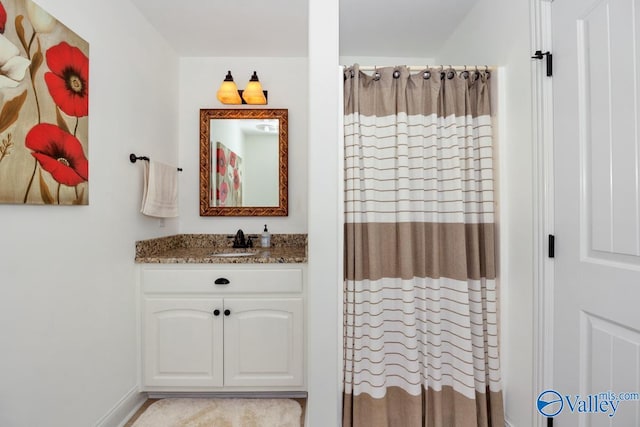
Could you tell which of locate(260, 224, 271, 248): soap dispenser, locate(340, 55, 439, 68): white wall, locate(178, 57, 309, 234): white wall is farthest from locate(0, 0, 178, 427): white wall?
locate(340, 55, 439, 68): white wall

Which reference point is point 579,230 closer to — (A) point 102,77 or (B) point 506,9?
(B) point 506,9

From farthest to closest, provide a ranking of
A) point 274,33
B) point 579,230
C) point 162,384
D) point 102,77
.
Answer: point 274,33
point 162,384
point 102,77
point 579,230

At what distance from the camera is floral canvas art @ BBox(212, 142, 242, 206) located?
103 inches

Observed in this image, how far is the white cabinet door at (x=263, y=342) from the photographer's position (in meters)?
1.97

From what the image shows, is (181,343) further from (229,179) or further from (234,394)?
(229,179)

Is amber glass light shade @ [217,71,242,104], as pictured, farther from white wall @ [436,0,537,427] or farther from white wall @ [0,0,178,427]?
white wall @ [436,0,537,427]

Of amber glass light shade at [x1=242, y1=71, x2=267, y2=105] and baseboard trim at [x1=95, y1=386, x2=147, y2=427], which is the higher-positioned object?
amber glass light shade at [x1=242, y1=71, x2=267, y2=105]

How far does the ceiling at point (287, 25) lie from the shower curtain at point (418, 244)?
725mm

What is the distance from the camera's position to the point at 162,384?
1.96m

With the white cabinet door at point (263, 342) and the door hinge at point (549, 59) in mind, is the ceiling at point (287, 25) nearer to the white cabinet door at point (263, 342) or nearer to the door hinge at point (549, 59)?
the door hinge at point (549, 59)

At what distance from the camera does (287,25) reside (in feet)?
7.06

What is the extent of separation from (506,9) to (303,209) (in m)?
1.85

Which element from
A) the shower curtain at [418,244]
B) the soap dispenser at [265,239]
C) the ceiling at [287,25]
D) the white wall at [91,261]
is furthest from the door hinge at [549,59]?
the white wall at [91,261]

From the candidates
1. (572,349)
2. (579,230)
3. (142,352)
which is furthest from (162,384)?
(579,230)
